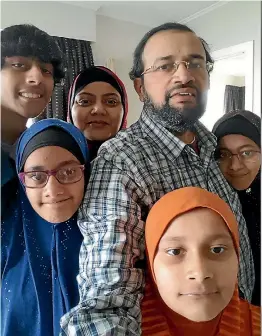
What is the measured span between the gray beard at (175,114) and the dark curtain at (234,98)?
0.04 metres

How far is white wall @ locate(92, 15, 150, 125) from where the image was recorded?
22.4 inches

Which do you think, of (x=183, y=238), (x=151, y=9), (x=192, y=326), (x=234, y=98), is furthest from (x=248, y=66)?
(x=192, y=326)

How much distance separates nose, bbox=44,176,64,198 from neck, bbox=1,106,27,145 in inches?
4.3

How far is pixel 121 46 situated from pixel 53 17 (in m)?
0.11

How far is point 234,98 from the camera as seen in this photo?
0.57 meters

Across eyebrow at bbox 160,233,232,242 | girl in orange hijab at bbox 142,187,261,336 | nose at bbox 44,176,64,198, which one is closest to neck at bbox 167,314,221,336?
girl in orange hijab at bbox 142,187,261,336

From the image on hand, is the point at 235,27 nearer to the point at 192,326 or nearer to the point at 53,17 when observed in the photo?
the point at 53,17

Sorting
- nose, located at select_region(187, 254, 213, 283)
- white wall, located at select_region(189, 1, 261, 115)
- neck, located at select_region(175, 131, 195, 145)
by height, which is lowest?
nose, located at select_region(187, 254, 213, 283)

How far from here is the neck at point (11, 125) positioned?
0.57m

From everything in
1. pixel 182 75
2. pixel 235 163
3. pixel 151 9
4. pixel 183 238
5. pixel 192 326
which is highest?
pixel 151 9

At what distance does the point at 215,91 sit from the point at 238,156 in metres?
0.10

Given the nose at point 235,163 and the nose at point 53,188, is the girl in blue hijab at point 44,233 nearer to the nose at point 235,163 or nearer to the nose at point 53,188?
the nose at point 53,188

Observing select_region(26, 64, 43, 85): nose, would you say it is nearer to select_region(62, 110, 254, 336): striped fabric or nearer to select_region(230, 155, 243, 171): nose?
select_region(62, 110, 254, 336): striped fabric

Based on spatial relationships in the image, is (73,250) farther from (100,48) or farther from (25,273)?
(100,48)
